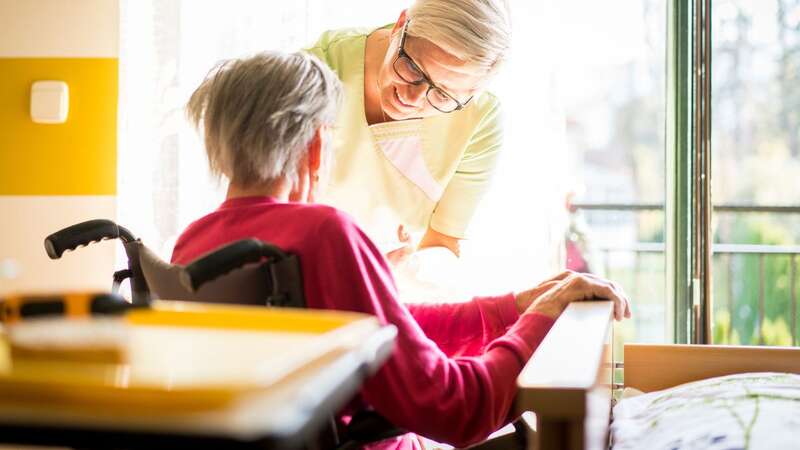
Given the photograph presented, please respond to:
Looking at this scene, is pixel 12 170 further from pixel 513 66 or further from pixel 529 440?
pixel 529 440

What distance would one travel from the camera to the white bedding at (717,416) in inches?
47.1

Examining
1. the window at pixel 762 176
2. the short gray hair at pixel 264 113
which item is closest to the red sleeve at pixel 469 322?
the short gray hair at pixel 264 113

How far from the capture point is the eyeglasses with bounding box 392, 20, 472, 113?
187 cm

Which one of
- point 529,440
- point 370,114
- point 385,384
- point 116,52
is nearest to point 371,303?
point 385,384

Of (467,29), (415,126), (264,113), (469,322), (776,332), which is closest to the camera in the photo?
(264,113)

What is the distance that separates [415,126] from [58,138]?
1102 mm

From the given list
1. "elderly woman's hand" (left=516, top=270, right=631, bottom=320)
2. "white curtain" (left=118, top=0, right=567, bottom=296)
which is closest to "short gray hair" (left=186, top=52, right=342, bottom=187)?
"elderly woman's hand" (left=516, top=270, right=631, bottom=320)

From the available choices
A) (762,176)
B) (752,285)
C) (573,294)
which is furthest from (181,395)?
(762,176)

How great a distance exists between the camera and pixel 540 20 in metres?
2.32

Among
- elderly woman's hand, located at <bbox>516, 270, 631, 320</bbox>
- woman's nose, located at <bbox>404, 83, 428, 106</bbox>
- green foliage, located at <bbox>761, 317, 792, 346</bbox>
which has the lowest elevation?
green foliage, located at <bbox>761, 317, 792, 346</bbox>

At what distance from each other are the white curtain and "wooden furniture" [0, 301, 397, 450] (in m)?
1.77

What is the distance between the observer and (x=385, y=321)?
3.43ft

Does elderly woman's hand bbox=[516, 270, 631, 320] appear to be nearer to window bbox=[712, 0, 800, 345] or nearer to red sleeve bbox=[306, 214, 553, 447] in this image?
red sleeve bbox=[306, 214, 553, 447]

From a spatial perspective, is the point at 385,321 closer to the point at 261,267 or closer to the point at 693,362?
the point at 261,267
